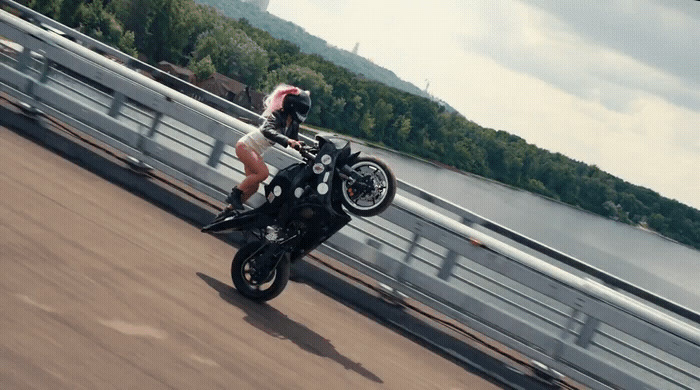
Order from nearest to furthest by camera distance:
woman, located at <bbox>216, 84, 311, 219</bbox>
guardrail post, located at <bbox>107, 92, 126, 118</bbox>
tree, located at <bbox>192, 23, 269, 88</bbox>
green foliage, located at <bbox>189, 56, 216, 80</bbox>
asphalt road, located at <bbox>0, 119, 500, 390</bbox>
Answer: asphalt road, located at <bbox>0, 119, 500, 390</bbox> < woman, located at <bbox>216, 84, 311, 219</bbox> < guardrail post, located at <bbox>107, 92, 126, 118</bbox> < green foliage, located at <bbox>189, 56, 216, 80</bbox> < tree, located at <bbox>192, 23, 269, 88</bbox>

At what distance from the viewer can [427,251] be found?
7977 mm

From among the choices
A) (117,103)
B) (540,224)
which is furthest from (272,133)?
(540,224)

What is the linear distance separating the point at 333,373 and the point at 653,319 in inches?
115

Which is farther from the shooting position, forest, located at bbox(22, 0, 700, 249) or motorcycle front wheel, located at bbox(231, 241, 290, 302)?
forest, located at bbox(22, 0, 700, 249)

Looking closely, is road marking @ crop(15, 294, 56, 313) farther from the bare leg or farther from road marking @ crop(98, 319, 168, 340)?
the bare leg

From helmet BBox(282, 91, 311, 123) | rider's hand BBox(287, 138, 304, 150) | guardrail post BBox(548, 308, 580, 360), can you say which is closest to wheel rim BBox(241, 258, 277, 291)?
rider's hand BBox(287, 138, 304, 150)

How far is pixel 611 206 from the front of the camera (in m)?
155

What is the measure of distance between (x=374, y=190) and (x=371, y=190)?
3 centimetres

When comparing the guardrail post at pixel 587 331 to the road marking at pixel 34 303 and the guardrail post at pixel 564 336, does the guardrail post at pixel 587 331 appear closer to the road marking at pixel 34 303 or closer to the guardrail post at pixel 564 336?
the guardrail post at pixel 564 336

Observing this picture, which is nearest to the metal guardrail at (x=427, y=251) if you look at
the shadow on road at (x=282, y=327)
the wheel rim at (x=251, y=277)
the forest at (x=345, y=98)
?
the wheel rim at (x=251, y=277)

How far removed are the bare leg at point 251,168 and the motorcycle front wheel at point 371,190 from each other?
0.96 metres

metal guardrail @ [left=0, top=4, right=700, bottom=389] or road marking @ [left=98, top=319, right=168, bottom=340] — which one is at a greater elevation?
metal guardrail @ [left=0, top=4, right=700, bottom=389]

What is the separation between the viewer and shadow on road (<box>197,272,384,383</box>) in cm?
583

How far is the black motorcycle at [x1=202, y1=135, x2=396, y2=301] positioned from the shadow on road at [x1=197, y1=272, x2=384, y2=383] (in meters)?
0.12
